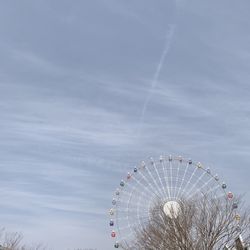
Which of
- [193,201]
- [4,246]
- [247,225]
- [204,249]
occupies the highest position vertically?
[4,246]

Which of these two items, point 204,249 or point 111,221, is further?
point 111,221

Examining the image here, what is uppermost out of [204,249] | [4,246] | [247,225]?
[4,246]

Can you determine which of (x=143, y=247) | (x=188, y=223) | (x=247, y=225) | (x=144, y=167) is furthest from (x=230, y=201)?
(x=144, y=167)

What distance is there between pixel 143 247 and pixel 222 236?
8.62m

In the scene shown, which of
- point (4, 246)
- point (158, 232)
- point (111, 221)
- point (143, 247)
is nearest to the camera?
point (158, 232)

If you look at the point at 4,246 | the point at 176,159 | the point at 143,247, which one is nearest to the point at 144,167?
the point at 176,159

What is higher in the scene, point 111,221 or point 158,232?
point 111,221

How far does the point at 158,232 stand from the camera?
4312cm

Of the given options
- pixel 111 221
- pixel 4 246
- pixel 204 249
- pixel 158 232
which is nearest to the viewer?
pixel 204 249

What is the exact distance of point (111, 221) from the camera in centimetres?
5272

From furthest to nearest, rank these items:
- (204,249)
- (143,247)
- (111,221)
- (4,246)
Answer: (4,246)
(111,221)
(143,247)
(204,249)

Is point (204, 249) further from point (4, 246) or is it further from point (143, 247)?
point (4, 246)

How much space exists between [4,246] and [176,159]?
89.6 ft

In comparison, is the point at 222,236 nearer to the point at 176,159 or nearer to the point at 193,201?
the point at 193,201
